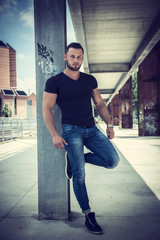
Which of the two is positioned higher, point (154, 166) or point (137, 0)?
point (137, 0)

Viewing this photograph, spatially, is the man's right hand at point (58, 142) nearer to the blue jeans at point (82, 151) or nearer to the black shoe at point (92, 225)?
the blue jeans at point (82, 151)

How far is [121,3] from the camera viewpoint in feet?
21.7

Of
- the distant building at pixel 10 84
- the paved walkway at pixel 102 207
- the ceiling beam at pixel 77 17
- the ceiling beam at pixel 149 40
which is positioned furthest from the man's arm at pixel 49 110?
the distant building at pixel 10 84

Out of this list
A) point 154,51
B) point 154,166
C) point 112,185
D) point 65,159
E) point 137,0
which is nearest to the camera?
point 65,159

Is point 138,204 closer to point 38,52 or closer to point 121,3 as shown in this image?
point 38,52

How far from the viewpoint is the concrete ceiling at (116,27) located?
6.74m

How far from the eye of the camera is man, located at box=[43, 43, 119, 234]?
246 cm

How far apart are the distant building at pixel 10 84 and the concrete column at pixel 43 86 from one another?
50.4 meters

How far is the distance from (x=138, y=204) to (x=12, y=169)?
377 cm

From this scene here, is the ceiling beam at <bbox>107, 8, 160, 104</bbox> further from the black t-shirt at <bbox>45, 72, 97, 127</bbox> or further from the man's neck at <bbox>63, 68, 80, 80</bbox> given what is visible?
the black t-shirt at <bbox>45, 72, 97, 127</bbox>

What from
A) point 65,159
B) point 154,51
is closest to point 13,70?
point 154,51

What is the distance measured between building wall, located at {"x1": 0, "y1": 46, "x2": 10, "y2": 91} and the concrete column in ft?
178

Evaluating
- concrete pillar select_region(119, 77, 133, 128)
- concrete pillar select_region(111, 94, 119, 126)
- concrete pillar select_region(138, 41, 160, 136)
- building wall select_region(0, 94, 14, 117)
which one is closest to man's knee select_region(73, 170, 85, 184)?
concrete pillar select_region(138, 41, 160, 136)

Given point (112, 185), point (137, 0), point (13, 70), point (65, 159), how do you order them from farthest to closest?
point (13, 70) < point (137, 0) < point (112, 185) < point (65, 159)
